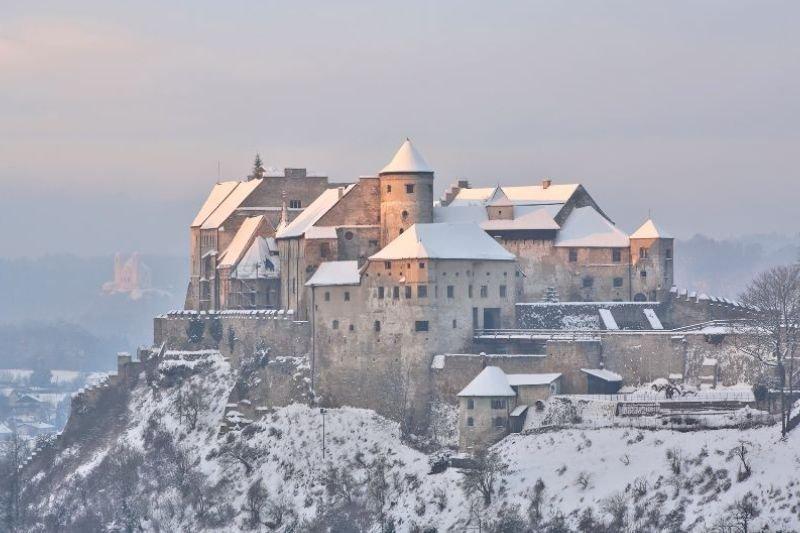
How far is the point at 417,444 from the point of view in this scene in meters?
110

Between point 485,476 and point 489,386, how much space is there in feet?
16.4

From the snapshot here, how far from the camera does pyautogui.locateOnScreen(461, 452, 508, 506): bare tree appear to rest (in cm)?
10338

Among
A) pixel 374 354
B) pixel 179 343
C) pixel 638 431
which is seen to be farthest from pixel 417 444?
pixel 179 343

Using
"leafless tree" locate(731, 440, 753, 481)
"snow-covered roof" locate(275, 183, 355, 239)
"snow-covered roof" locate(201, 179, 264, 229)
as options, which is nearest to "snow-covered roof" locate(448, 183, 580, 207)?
"snow-covered roof" locate(275, 183, 355, 239)

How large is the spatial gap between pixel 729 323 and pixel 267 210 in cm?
3255

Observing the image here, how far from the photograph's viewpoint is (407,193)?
385 feet

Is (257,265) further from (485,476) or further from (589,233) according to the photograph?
(485,476)

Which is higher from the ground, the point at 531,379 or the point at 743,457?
the point at 531,379

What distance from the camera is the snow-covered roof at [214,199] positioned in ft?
452

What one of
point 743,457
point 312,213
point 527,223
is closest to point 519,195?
point 527,223

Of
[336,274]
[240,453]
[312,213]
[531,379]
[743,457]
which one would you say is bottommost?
[240,453]

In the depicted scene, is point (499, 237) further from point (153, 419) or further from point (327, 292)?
point (153, 419)

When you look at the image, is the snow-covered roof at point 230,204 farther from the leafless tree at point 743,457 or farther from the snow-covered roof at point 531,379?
the leafless tree at point 743,457

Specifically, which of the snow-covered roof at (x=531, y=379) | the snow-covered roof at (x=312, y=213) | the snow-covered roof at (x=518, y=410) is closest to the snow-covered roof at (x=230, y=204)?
the snow-covered roof at (x=312, y=213)
